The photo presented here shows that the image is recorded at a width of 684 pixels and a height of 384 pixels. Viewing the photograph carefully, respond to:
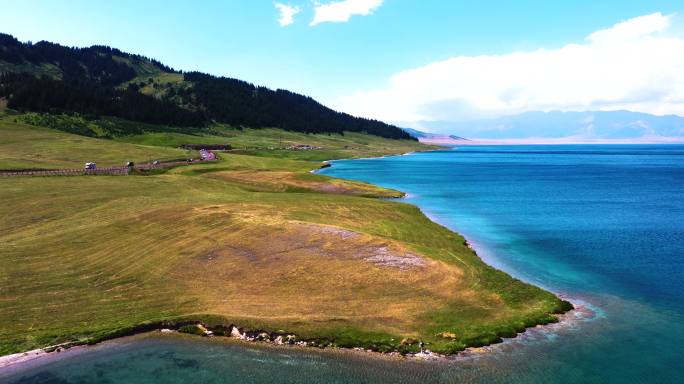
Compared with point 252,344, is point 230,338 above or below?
below

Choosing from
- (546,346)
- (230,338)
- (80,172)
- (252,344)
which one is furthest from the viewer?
(80,172)

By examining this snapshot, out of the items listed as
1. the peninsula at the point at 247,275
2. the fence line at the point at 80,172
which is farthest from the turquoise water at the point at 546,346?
the fence line at the point at 80,172

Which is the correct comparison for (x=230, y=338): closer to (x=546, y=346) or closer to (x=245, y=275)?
(x=245, y=275)

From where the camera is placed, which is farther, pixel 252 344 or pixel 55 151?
pixel 55 151

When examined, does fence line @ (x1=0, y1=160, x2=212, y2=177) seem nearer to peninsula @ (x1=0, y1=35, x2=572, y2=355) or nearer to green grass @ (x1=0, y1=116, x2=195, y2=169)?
green grass @ (x1=0, y1=116, x2=195, y2=169)

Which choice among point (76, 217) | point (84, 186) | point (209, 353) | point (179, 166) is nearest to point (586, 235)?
point (209, 353)

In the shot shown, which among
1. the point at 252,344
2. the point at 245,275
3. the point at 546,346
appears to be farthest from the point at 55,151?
the point at 546,346

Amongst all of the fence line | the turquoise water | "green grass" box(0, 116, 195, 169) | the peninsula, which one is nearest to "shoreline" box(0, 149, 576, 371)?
the peninsula

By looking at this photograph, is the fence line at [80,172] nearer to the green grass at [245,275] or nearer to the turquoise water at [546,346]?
the green grass at [245,275]

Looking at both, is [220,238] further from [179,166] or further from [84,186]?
[179,166]
